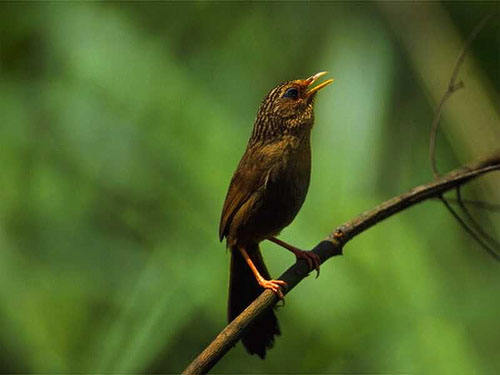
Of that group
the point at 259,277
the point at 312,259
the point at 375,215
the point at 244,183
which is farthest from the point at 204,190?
the point at 375,215

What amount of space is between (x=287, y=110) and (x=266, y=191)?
0.46 meters

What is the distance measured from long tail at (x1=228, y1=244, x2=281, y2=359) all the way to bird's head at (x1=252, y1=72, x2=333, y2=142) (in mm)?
573

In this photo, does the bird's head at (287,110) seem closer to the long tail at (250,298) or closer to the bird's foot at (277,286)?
the long tail at (250,298)

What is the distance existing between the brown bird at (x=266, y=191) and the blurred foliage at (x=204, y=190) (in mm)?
213

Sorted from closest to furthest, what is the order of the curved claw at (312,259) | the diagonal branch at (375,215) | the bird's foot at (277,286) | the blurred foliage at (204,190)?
the diagonal branch at (375,215) → the bird's foot at (277,286) → the curved claw at (312,259) → the blurred foliage at (204,190)

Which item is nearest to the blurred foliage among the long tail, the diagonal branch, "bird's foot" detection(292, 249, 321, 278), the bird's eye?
the long tail

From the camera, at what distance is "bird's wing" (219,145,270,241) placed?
13.4ft

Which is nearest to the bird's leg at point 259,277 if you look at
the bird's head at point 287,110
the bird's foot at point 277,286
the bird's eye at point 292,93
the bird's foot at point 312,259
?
the bird's foot at point 277,286

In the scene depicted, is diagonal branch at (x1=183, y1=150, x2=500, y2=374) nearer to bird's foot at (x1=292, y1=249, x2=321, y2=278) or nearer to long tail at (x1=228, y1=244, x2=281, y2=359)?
bird's foot at (x1=292, y1=249, x2=321, y2=278)

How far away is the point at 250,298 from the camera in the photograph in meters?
4.23

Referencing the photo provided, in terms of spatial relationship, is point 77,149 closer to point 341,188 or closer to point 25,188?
point 25,188

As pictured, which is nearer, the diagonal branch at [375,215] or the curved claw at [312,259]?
the diagonal branch at [375,215]

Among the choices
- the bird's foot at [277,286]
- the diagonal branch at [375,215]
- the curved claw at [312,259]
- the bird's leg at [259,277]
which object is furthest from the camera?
the bird's leg at [259,277]

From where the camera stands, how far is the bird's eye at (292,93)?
434cm
